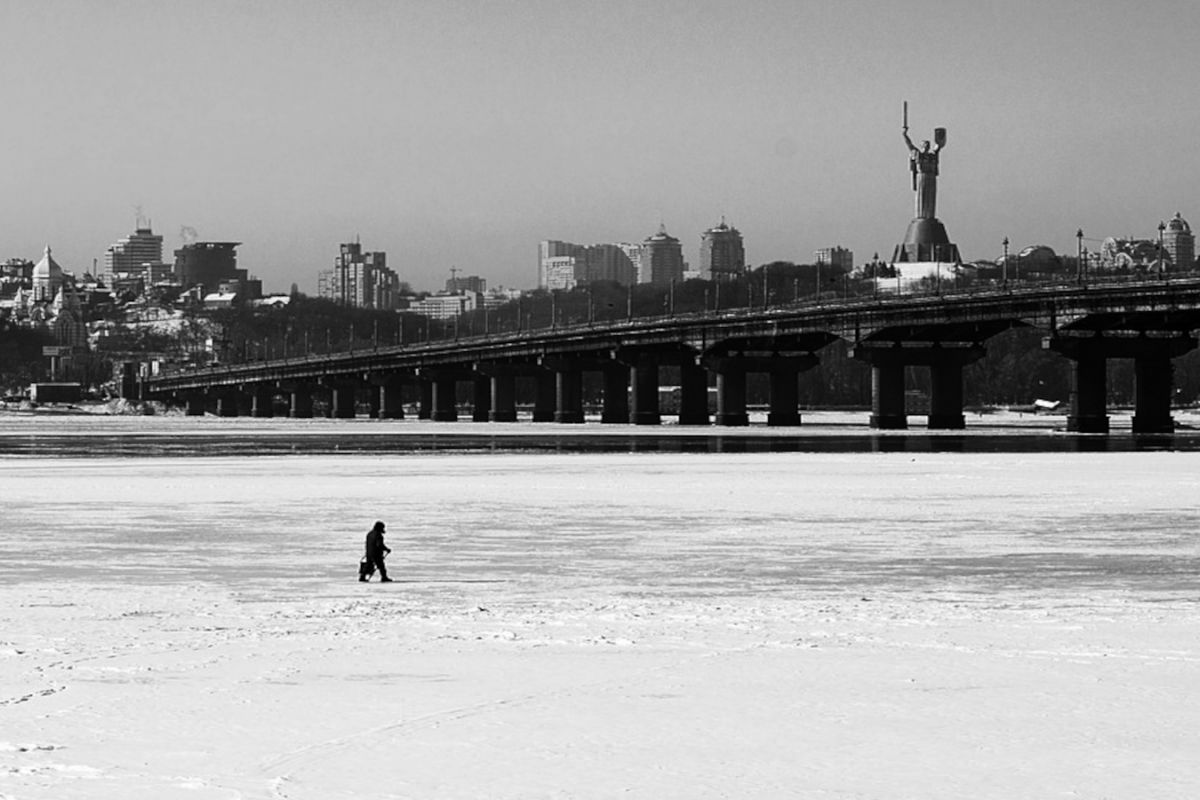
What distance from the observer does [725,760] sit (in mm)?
14461

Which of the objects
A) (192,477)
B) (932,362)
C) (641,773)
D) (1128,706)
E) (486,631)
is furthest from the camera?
(932,362)

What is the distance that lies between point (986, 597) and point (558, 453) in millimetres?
55181

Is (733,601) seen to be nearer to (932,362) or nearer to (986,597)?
(986,597)

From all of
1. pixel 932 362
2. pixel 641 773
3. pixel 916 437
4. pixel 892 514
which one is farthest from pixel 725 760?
pixel 932 362

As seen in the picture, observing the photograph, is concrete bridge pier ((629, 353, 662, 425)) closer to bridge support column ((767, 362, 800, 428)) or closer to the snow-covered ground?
bridge support column ((767, 362, 800, 428))

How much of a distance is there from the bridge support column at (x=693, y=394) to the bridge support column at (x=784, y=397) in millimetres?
8728

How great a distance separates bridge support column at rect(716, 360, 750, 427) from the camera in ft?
468

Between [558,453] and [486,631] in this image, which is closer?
[486,631]

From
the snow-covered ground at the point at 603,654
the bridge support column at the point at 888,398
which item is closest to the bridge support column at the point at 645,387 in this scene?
the bridge support column at the point at 888,398

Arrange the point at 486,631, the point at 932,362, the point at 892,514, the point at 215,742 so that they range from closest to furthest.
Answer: the point at 215,742 → the point at 486,631 → the point at 892,514 → the point at 932,362

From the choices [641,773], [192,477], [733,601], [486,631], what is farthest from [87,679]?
[192,477]

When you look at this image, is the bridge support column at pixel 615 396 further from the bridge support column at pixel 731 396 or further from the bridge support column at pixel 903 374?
the bridge support column at pixel 903 374

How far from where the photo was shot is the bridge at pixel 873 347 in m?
111

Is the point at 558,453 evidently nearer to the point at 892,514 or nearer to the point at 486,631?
the point at 892,514
